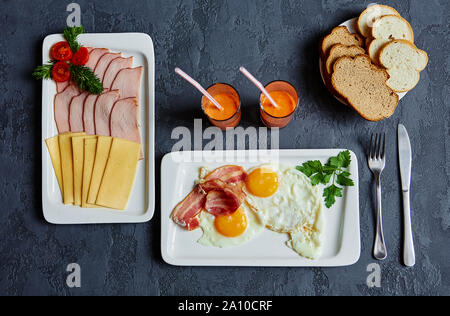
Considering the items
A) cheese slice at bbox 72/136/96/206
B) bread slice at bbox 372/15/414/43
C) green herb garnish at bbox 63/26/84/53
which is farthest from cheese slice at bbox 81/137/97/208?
bread slice at bbox 372/15/414/43

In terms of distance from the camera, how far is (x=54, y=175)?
1940mm

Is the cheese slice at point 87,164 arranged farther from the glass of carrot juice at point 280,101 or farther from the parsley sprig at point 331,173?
the parsley sprig at point 331,173

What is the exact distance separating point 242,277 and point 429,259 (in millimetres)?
932

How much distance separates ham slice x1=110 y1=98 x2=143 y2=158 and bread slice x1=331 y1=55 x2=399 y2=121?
100 cm

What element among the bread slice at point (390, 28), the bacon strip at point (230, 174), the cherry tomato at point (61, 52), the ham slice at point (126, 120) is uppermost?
the bread slice at point (390, 28)

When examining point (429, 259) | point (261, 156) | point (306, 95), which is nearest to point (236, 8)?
point (306, 95)

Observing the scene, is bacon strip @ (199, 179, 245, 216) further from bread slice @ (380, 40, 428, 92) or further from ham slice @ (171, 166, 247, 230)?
bread slice @ (380, 40, 428, 92)

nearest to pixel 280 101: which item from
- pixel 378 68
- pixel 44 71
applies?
pixel 378 68

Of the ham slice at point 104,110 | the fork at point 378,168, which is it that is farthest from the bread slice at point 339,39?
the ham slice at point 104,110

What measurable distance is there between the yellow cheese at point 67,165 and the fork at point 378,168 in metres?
Answer: 1.49

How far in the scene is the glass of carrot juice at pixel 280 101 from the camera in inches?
68.2

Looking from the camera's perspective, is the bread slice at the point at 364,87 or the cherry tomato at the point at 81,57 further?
the cherry tomato at the point at 81,57

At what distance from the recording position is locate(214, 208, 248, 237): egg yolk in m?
1.82

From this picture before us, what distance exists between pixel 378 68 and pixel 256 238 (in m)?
1.01
